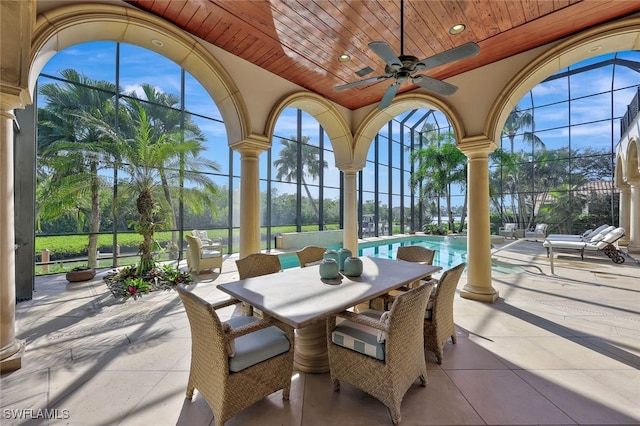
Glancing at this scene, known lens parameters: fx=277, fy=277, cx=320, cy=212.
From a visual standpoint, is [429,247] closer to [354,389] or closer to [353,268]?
[353,268]

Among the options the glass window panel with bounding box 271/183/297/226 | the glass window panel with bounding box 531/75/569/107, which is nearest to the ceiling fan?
the glass window panel with bounding box 271/183/297/226

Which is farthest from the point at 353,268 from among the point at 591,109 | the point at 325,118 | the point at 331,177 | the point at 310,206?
the point at 591,109

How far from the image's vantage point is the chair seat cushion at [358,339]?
77.2 inches

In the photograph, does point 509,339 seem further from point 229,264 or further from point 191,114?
point 191,114

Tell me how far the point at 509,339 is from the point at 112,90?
10703mm

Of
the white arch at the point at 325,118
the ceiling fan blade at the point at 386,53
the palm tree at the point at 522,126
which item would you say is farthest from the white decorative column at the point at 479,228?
the palm tree at the point at 522,126

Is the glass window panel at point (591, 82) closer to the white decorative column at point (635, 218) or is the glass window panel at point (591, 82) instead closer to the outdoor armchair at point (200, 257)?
the white decorative column at point (635, 218)

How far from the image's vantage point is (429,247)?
12742 millimetres

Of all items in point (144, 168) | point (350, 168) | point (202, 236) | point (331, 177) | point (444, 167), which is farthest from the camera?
point (444, 167)

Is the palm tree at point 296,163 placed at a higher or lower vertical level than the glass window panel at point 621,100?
lower

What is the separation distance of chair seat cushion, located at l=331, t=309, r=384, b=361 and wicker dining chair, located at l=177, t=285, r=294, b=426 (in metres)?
0.37

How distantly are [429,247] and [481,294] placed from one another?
346 inches

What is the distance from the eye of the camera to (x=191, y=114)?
30.5 ft

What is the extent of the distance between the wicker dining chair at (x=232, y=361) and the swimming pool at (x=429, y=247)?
617 cm
